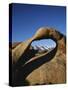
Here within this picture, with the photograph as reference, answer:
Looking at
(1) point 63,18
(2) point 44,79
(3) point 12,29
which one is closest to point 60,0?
(1) point 63,18

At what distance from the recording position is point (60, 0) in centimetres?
207

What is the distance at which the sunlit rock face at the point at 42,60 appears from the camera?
193 centimetres

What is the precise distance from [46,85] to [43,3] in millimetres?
599

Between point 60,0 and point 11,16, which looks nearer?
point 11,16

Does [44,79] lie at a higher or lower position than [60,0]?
lower

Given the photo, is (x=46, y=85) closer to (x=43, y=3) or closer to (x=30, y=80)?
(x=30, y=80)

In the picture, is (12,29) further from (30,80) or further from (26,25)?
(30,80)

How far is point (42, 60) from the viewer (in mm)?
1985

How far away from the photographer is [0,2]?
6.33 feet

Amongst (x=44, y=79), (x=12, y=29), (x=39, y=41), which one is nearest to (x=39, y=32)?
(x=39, y=41)

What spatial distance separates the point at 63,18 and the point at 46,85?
0.51 meters

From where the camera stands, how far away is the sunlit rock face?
6.32 feet

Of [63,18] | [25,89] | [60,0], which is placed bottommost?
[25,89]

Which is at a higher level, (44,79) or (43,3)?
(43,3)
